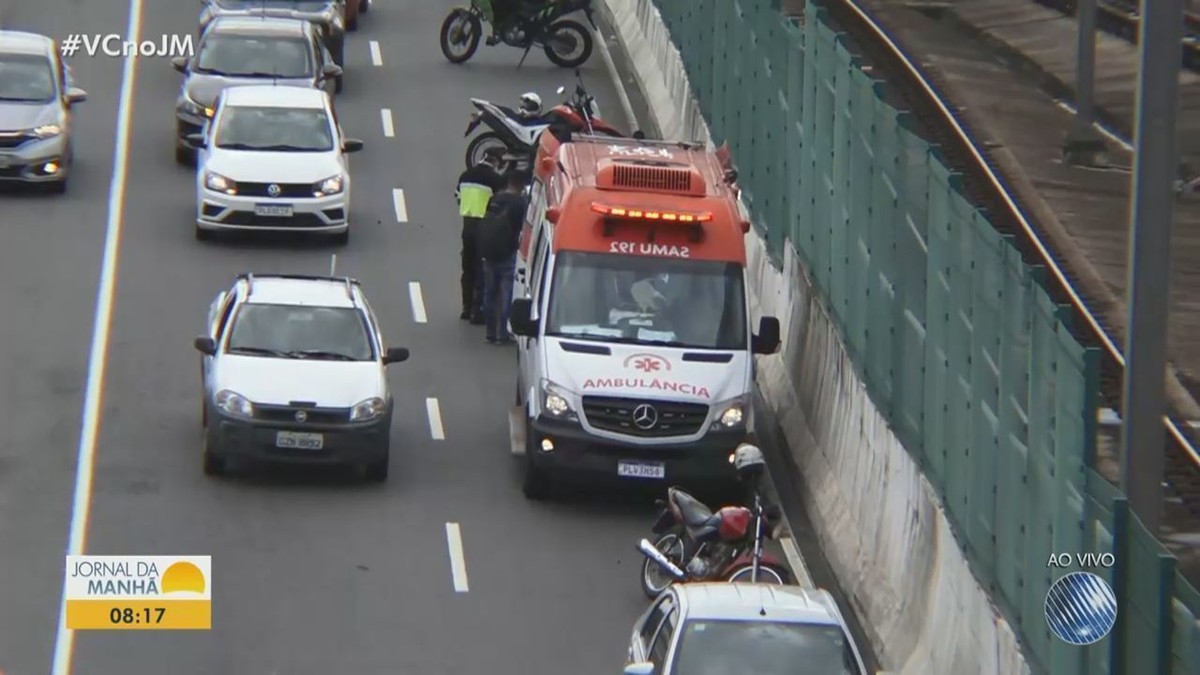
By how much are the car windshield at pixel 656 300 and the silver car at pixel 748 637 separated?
766 centimetres

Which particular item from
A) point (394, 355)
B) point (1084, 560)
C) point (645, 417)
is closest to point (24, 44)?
point (394, 355)

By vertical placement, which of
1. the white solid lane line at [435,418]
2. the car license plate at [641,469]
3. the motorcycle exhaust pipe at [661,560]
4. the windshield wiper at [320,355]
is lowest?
the white solid lane line at [435,418]

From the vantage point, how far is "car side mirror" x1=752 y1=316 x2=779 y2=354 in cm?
2277

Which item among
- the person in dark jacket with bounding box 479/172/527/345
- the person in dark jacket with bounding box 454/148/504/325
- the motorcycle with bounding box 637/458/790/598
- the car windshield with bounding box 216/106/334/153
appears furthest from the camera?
the car windshield with bounding box 216/106/334/153

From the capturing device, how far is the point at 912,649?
1816cm

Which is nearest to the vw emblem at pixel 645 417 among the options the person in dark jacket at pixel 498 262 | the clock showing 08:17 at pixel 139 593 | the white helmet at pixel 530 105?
the clock showing 08:17 at pixel 139 593

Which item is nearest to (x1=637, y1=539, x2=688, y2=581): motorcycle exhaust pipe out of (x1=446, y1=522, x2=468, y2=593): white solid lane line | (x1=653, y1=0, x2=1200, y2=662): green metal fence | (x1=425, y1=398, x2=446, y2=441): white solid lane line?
(x1=446, y1=522, x2=468, y2=593): white solid lane line

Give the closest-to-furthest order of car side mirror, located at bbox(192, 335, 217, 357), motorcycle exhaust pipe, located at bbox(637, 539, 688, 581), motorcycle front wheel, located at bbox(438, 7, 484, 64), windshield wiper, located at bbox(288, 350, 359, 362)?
motorcycle exhaust pipe, located at bbox(637, 539, 688, 581), car side mirror, located at bbox(192, 335, 217, 357), windshield wiper, located at bbox(288, 350, 359, 362), motorcycle front wheel, located at bbox(438, 7, 484, 64)

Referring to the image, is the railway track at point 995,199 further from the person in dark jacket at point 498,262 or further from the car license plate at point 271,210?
the car license plate at point 271,210

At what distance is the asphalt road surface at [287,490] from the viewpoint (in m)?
19.4

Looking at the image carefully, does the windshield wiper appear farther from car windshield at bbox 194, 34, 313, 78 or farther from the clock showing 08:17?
car windshield at bbox 194, 34, 313, 78

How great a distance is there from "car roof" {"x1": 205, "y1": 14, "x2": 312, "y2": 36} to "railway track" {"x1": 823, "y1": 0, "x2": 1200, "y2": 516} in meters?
8.39

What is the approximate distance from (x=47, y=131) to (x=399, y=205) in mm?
4532

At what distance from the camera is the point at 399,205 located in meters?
33.5
